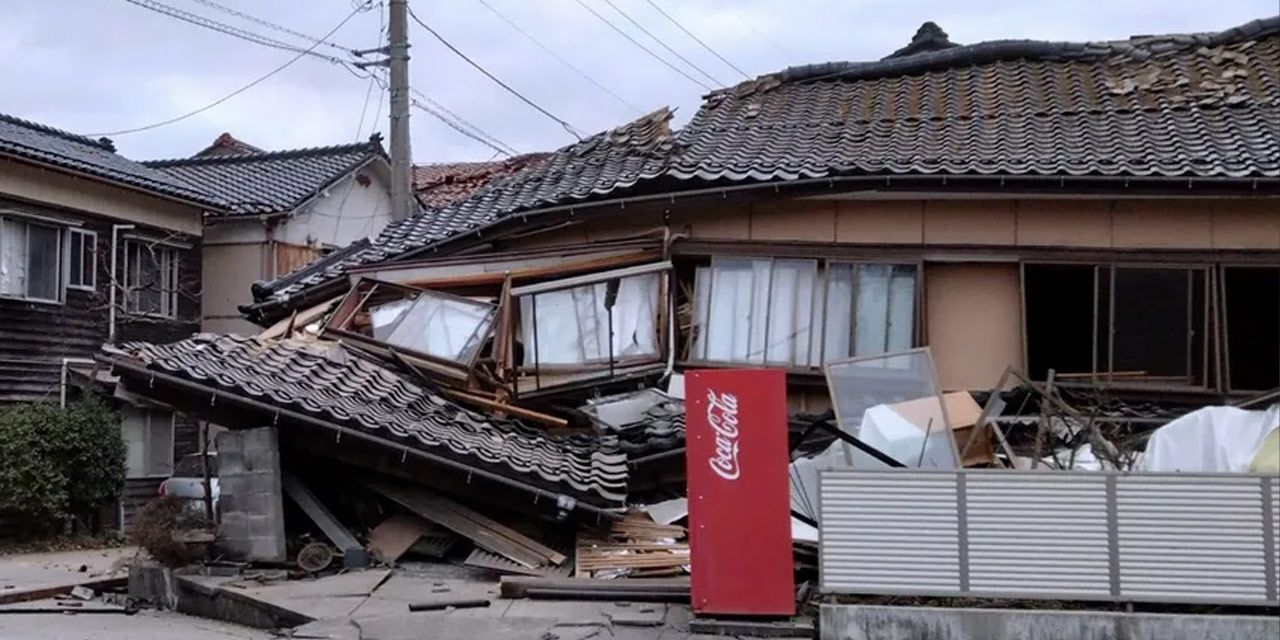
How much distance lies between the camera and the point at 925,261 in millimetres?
11594

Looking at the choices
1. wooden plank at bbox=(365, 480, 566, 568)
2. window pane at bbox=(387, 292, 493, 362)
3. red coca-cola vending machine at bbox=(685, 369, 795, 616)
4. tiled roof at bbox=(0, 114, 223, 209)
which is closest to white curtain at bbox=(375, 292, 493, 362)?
window pane at bbox=(387, 292, 493, 362)

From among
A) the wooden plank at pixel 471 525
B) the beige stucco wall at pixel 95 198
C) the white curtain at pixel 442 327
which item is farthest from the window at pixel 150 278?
the wooden plank at pixel 471 525

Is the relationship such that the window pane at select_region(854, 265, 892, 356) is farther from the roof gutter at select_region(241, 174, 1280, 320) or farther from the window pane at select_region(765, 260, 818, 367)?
the roof gutter at select_region(241, 174, 1280, 320)

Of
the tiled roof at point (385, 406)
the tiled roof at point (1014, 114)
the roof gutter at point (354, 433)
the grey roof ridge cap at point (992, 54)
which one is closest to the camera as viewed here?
the roof gutter at point (354, 433)

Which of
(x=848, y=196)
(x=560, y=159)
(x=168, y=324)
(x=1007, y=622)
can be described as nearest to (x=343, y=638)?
(x=1007, y=622)

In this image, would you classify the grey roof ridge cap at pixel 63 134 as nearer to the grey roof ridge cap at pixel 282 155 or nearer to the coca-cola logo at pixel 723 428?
the grey roof ridge cap at pixel 282 155

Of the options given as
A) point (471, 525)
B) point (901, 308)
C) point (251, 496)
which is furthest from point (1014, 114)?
point (251, 496)

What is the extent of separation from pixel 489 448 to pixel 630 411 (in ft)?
6.07

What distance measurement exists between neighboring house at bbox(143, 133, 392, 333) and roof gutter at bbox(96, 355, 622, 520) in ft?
37.1

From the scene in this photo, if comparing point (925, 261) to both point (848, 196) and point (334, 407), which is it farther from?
point (334, 407)

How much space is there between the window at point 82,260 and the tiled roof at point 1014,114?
33.2 ft

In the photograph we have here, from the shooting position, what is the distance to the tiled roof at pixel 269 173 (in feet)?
69.2

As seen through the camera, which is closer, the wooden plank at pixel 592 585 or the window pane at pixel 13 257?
the wooden plank at pixel 592 585

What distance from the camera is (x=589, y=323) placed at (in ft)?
39.6
